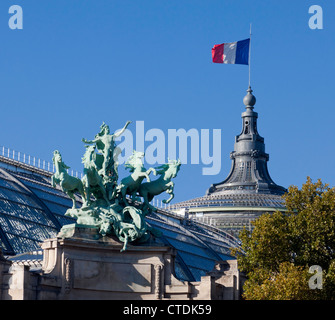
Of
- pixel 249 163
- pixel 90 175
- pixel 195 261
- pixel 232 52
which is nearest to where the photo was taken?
pixel 90 175

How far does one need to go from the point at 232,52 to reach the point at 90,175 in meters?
47.4

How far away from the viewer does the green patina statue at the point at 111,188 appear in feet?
272

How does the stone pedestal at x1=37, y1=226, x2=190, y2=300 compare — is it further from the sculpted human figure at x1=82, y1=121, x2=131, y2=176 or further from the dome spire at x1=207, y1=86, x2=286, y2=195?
the dome spire at x1=207, y1=86, x2=286, y2=195

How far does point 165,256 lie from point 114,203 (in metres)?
5.38

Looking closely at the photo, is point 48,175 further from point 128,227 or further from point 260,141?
point 260,141

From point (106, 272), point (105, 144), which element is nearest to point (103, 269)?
point (106, 272)

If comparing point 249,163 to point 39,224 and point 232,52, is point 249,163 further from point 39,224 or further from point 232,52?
point 39,224

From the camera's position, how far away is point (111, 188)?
8456cm

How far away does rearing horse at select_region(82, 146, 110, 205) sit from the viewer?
83.0 meters

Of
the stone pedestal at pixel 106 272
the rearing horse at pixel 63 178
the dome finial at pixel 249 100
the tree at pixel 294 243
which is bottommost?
the stone pedestal at pixel 106 272

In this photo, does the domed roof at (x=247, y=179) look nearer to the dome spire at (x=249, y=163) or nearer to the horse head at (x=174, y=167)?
the dome spire at (x=249, y=163)

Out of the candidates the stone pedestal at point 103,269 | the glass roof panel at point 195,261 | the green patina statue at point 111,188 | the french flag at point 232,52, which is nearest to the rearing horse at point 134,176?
the green patina statue at point 111,188
